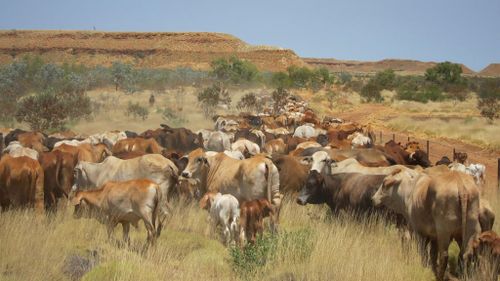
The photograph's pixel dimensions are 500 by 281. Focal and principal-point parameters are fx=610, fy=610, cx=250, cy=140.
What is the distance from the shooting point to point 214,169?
12758mm

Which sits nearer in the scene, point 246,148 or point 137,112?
point 246,148

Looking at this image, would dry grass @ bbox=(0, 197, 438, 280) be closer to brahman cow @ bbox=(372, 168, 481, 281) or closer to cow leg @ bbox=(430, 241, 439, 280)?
cow leg @ bbox=(430, 241, 439, 280)

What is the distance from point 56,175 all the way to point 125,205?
10.9ft

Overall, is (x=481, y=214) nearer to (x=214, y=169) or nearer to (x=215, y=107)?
(x=214, y=169)

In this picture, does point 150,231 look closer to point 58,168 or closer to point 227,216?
point 227,216

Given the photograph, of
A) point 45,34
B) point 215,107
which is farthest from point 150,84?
point 45,34

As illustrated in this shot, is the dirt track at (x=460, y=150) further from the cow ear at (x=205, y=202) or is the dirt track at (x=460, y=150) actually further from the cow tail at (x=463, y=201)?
the cow tail at (x=463, y=201)

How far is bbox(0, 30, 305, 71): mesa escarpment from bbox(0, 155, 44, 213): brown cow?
10242 cm

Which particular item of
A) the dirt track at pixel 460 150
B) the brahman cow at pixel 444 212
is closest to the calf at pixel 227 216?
the brahman cow at pixel 444 212

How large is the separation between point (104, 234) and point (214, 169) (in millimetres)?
3150

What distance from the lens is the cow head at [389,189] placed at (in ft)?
32.3

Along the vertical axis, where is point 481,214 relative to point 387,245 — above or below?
above

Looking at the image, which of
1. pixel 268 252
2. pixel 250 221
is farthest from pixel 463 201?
pixel 250 221

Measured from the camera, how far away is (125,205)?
985 cm
